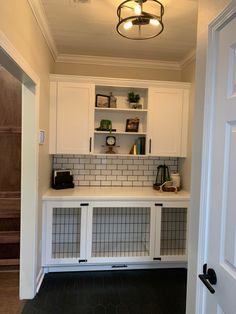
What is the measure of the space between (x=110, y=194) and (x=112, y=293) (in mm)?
1069

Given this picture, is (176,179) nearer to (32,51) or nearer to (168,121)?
(168,121)

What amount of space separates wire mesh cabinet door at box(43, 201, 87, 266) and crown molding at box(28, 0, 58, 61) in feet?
6.02

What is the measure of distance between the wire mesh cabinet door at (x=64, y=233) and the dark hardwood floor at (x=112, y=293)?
23cm

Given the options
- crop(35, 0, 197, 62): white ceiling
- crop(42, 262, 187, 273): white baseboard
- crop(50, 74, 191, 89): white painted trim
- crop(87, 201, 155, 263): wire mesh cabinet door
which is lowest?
crop(42, 262, 187, 273): white baseboard

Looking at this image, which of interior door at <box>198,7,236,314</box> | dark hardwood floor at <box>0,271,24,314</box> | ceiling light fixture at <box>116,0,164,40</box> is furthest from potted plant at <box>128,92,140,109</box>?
dark hardwood floor at <box>0,271,24,314</box>

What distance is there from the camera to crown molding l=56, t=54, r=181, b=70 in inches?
140

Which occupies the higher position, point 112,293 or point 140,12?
point 140,12

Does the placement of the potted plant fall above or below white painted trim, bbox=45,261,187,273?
above

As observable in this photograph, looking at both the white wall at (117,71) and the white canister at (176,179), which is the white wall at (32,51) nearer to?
the white wall at (117,71)

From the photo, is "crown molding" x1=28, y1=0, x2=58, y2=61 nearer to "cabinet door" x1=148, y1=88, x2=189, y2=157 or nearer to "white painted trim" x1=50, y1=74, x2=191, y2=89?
"white painted trim" x1=50, y1=74, x2=191, y2=89

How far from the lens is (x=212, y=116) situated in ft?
4.34

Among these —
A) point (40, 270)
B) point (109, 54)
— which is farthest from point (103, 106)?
point (40, 270)

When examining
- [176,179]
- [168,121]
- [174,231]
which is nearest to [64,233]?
[174,231]

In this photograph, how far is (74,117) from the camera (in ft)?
11.0
